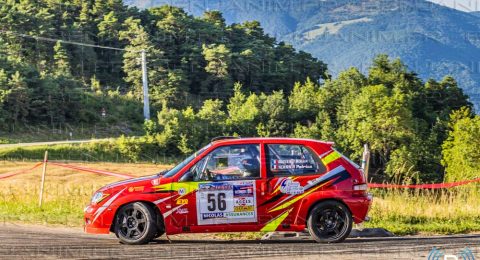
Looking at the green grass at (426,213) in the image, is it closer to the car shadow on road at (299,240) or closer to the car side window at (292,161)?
the car shadow on road at (299,240)

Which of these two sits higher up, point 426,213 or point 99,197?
point 99,197

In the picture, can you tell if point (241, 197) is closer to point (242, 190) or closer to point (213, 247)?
point (242, 190)

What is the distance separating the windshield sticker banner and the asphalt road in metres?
0.43

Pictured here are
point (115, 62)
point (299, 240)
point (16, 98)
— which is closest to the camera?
point (299, 240)

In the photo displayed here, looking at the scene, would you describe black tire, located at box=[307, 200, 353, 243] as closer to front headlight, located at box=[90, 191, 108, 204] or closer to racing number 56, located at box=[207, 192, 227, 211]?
racing number 56, located at box=[207, 192, 227, 211]

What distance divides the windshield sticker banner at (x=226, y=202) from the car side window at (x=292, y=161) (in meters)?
0.51

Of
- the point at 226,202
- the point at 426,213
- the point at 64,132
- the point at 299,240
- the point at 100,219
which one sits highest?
the point at 64,132

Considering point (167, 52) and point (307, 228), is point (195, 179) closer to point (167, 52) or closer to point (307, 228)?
point (307, 228)

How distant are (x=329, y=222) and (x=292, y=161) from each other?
120 centimetres

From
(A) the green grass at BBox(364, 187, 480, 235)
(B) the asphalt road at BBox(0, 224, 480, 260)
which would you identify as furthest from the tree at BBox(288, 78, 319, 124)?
(B) the asphalt road at BBox(0, 224, 480, 260)

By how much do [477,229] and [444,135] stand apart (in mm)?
70821

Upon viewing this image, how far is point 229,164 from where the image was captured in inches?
442

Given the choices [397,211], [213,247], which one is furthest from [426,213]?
[213,247]

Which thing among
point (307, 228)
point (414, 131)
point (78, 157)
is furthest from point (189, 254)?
point (414, 131)
